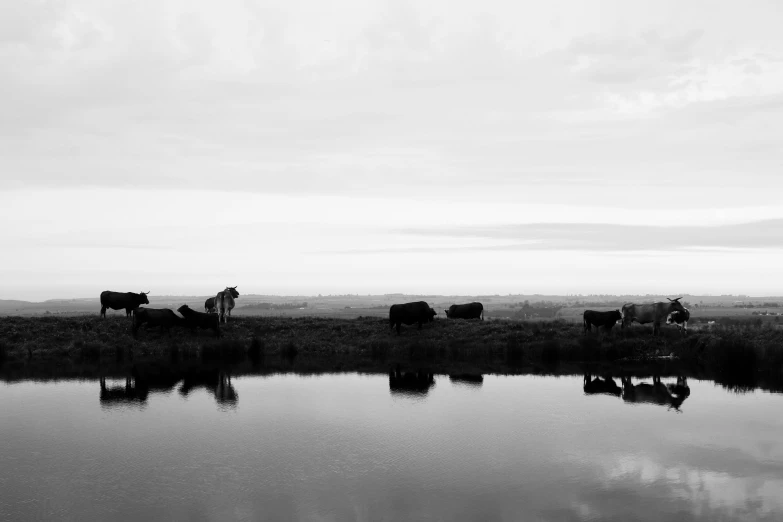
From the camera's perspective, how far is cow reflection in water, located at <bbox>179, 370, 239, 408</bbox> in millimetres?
21609

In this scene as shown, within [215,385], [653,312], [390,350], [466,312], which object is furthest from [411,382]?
[466,312]

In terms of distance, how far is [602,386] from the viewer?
2423cm

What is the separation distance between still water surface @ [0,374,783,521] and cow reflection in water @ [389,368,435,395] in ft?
2.77

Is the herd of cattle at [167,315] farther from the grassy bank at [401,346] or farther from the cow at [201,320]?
the grassy bank at [401,346]

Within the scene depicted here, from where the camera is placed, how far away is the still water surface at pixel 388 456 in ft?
37.9

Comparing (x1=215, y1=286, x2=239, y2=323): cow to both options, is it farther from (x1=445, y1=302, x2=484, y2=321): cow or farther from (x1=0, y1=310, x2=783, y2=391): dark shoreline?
(x1=445, y1=302, x2=484, y2=321): cow

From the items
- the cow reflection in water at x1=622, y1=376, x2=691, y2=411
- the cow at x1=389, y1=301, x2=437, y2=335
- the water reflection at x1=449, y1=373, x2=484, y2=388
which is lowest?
the cow reflection in water at x1=622, y1=376, x2=691, y2=411

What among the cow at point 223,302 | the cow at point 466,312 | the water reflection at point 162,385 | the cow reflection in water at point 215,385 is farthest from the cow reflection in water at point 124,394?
the cow at point 466,312

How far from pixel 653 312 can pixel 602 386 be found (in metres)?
10.2

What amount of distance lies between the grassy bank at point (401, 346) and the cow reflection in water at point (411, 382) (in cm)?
184

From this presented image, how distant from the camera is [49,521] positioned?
10.8m

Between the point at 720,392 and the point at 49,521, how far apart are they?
21874mm

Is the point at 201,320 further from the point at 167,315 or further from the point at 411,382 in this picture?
the point at 411,382

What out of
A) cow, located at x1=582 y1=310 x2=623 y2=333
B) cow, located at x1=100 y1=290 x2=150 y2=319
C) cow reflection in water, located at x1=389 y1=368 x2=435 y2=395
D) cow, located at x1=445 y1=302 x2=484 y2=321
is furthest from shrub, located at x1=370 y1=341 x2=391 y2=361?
cow, located at x1=100 y1=290 x2=150 y2=319
